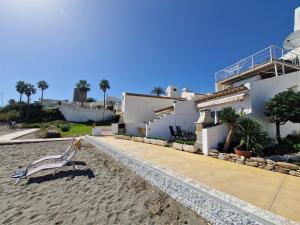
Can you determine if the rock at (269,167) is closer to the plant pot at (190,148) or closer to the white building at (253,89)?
the white building at (253,89)

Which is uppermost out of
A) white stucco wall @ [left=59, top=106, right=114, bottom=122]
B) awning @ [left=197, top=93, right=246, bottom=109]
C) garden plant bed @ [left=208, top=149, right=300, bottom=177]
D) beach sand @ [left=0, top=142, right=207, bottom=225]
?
white stucco wall @ [left=59, top=106, right=114, bottom=122]

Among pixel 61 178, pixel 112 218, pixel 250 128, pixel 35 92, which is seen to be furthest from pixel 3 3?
pixel 35 92

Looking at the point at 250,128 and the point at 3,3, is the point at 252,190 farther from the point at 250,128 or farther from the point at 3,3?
the point at 3,3

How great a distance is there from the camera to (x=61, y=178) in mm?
10156

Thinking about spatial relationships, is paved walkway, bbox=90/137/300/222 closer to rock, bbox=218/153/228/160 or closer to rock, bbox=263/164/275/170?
rock, bbox=263/164/275/170

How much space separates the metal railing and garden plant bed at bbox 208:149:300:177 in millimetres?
13721

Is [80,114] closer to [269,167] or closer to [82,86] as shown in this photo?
[82,86]

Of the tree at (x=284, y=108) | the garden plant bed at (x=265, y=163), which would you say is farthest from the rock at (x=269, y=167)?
the tree at (x=284, y=108)

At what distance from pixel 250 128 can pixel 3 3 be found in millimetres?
17139

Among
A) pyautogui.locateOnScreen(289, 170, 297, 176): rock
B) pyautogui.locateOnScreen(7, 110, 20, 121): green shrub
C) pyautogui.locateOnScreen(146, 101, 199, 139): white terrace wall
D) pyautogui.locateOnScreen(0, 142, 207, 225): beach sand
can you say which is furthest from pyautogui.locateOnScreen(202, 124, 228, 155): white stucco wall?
pyautogui.locateOnScreen(7, 110, 20, 121): green shrub

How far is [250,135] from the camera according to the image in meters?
9.98

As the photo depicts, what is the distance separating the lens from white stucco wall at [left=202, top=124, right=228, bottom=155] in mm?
10961

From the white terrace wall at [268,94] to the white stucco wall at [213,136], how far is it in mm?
3430

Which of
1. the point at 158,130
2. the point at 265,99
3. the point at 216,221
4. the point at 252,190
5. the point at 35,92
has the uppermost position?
the point at 35,92
